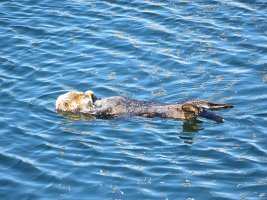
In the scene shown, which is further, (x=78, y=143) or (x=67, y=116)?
(x=67, y=116)

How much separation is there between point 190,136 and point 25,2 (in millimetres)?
7681

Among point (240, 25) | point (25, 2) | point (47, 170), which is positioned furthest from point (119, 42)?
point (47, 170)

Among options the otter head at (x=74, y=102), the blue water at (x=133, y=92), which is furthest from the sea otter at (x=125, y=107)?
the blue water at (x=133, y=92)

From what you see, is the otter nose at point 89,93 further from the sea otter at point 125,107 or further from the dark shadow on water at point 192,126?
the dark shadow on water at point 192,126

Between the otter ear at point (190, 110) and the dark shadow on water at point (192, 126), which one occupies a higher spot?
the otter ear at point (190, 110)

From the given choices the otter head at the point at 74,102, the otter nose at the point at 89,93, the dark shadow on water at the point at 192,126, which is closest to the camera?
the dark shadow on water at the point at 192,126

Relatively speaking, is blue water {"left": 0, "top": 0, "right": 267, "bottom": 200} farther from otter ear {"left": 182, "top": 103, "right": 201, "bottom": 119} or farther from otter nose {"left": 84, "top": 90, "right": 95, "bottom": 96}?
otter nose {"left": 84, "top": 90, "right": 95, "bottom": 96}

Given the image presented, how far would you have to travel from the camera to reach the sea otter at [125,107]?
10.9m

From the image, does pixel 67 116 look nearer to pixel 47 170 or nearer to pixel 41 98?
pixel 41 98

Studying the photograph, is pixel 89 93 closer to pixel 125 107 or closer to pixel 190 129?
pixel 125 107

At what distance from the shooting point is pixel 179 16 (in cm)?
1512

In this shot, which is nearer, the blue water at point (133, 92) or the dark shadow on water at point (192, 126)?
the blue water at point (133, 92)

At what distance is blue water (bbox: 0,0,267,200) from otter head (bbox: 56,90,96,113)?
219 millimetres

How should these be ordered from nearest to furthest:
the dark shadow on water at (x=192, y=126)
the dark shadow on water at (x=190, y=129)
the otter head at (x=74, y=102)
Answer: the dark shadow on water at (x=190, y=129) → the dark shadow on water at (x=192, y=126) → the otter head at (x=74, y=102)
